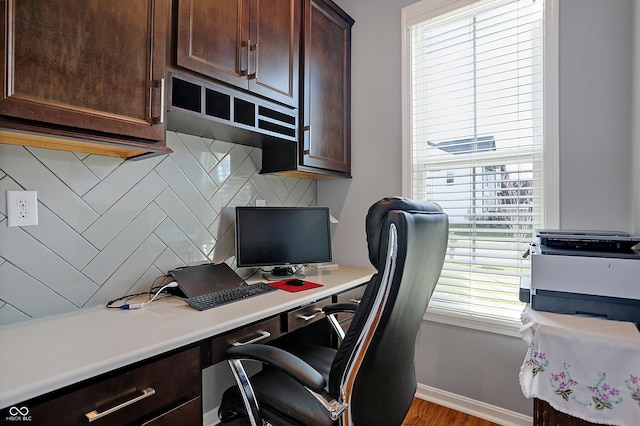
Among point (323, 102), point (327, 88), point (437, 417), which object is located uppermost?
point (327, 88)

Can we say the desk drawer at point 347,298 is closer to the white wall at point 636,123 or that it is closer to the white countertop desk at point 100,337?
the white countertop desk at point 100,337

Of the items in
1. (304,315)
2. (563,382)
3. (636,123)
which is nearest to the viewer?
(563,382)

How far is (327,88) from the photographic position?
7.03 feet

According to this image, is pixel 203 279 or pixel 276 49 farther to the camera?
pixel 276 49

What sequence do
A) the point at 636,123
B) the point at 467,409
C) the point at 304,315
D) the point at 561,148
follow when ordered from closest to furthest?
the point at 636,123, the point at 304,315, the point at 561,148, the point at 467,409

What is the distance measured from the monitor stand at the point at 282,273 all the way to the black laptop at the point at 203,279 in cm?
28

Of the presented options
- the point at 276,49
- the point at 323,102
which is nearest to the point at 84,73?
the point at 276,49

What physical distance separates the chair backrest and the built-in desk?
46cm

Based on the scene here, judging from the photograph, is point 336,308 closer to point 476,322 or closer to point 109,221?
point 476,322

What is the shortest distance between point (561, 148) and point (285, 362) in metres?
1.70

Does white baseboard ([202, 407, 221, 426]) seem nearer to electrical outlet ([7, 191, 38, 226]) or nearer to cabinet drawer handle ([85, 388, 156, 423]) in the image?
cabinet drawer handle ([85, 388, 156, 423])

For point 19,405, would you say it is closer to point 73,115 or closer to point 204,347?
point 204,347

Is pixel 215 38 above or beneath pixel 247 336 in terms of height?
above

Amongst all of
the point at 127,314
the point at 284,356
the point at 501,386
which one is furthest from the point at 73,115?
the point at 501,386
